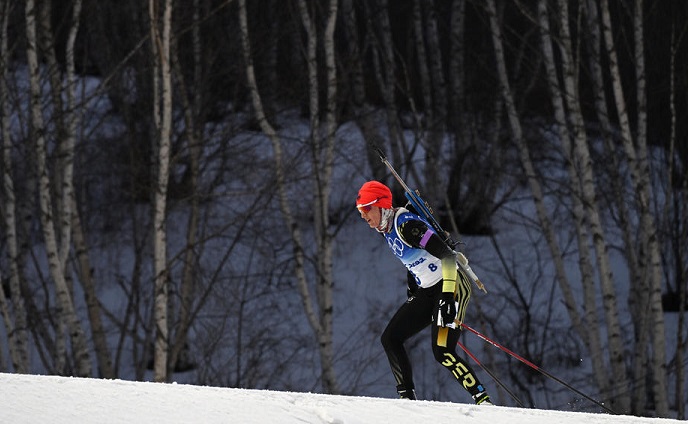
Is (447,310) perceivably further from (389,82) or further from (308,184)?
(308,184)

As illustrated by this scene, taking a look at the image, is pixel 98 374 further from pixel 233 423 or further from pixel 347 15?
pixel 233 423

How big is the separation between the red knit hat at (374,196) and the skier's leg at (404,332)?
57 centimetres

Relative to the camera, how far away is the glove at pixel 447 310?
18.8 ft

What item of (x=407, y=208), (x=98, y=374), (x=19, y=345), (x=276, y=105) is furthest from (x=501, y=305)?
(x=407, y=208)

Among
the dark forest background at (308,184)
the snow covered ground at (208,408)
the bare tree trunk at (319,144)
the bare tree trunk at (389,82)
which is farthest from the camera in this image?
the bare tree trunk at (389,82)

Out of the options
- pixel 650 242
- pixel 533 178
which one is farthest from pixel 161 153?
pixel 650 242

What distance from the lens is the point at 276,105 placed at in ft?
49.2

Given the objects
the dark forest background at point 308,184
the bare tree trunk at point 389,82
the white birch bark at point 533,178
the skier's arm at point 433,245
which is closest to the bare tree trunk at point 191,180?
the dark forest background at point 308,184

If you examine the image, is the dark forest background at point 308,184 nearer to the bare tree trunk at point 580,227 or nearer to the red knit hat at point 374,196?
the bare tree trunk at point 580,227

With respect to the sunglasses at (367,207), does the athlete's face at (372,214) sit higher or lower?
lower

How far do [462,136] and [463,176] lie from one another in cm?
62

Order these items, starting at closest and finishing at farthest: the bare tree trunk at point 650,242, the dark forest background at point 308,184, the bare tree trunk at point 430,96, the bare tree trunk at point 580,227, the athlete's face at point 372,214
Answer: the athlete's face at point 372,214
the bare tree trunk at point 650,242
the dark forest background at point 308,184
the bare tree trunk at point 580,227
the bare tree trunk at point 430,96

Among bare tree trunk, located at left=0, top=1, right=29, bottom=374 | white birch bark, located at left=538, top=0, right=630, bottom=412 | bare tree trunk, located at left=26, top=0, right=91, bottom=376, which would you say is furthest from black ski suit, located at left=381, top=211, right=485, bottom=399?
bare tree trunk, located at left=0, top=1, right=29, bottom=374

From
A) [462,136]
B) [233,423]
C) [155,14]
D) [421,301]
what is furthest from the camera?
[462,136]
